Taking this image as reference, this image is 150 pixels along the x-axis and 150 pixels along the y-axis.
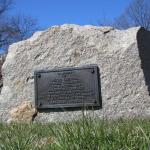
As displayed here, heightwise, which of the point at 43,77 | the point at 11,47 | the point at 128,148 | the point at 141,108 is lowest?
the point at 128,148

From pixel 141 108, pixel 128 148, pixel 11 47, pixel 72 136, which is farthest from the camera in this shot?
pixel 11 47

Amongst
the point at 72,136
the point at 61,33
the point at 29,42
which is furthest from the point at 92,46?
the point at 72,136

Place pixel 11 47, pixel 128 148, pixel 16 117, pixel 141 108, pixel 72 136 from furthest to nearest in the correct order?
pixel 11 47
pixel 16 117
pixel 141 108
pixel 72 136
pixel 128 148

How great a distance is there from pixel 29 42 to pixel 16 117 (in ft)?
4.84

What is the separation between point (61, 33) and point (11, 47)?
1.12 m

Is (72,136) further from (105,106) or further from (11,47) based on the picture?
(11,47)

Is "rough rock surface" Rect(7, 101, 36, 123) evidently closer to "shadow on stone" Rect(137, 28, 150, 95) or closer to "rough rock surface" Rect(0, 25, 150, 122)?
"rough rock surface" Rect(0, 25, 150, 122)

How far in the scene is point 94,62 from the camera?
891cm

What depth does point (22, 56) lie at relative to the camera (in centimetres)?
952

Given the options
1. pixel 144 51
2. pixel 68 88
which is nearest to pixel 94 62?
pixel 68 88

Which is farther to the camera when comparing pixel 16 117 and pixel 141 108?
pixel 16 117

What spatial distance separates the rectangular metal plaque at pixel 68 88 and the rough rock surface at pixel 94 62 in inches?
5.5

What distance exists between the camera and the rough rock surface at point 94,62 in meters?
8.63

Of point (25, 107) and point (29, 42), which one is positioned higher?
point (29, 42)
